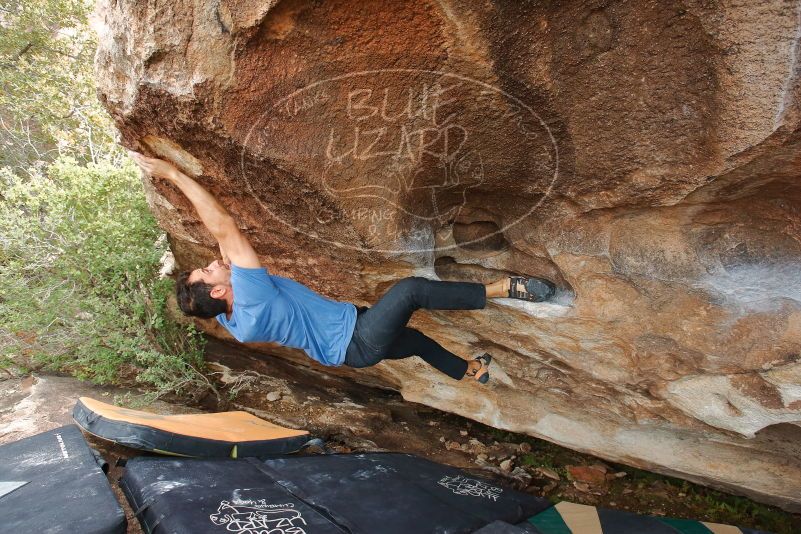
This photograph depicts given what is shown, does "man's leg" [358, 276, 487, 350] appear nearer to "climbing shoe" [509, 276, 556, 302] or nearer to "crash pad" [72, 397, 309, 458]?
"climbing shoe" [509, 276, 556, 302]

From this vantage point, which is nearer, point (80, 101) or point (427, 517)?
point (427, 517)

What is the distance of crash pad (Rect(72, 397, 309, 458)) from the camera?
2.72m

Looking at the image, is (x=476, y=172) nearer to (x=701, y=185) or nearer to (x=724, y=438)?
(x=701, y=185)

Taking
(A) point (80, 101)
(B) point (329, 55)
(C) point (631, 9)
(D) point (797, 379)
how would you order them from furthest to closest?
(A) point (80, 101) → (D) point (797, 379) → (B) point (329, 55) → (C) point (631, 9)

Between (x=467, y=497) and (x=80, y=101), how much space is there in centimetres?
922

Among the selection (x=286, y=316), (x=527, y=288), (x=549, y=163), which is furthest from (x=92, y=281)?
(x=549, y=163)

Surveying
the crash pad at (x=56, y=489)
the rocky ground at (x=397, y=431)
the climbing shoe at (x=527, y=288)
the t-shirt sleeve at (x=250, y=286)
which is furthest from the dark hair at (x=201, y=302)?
the rocky ground at (x=397, y=431)

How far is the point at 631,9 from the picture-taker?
171 cm

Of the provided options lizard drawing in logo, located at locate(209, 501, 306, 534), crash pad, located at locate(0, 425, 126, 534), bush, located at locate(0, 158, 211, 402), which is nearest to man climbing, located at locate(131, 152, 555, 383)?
lizard drawing in logo, located at locate(209, 501, 306, 534)

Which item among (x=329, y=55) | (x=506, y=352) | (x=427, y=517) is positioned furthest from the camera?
(x=506, y=352)

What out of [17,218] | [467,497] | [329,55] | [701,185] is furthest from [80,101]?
[701,185]

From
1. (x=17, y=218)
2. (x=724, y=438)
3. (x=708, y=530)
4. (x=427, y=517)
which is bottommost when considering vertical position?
(x=708, y=530)

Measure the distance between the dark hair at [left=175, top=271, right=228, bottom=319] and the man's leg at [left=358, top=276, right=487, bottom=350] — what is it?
2.49 feet

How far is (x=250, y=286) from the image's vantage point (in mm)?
2506
